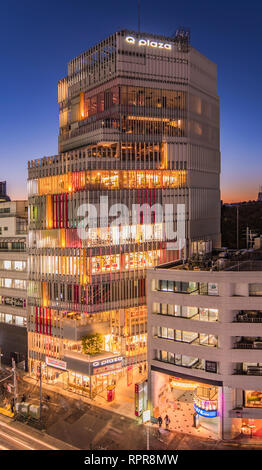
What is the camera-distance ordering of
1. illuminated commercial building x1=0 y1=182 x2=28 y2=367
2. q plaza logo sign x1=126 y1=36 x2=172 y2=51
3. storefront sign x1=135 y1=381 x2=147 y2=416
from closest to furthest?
1. storefront sign x1=135 y1=381 x2=147 y2=416
2. q plaza logo sign x1=126 y1=36 x2=172 y2=51
3. illuminated commercial building x1=0 y1=182 x2=28 y2=367

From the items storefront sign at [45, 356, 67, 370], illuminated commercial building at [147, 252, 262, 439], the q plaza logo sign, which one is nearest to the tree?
storefront sign at [45, 356, 67, 370]

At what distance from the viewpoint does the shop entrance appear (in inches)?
2063

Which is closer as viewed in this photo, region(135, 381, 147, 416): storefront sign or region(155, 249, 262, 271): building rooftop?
region(135, 381, 147, 416): storefront sign

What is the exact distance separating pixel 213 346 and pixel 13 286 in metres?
44.6

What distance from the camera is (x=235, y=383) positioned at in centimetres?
5212

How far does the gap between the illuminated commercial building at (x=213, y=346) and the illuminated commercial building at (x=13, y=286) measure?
31.7 metres

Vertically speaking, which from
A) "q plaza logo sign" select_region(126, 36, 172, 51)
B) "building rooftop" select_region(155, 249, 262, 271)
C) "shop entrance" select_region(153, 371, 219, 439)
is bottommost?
"shop entrance" select_region(153, 371, 219, 439)

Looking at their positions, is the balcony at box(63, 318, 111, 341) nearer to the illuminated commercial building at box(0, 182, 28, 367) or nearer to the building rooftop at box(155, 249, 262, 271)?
the illuminated commercial building at box(0, 182, 28, 367)

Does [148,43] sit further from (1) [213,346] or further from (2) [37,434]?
(2) [37,434]

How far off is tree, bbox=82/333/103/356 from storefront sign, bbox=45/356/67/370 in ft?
17.2

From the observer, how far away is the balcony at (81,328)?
6644cm

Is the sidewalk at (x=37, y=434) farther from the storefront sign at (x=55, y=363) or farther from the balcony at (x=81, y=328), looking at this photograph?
the balcony at (x=81, y=328)

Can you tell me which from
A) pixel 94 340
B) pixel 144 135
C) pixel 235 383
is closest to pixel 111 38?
pixel 144 135

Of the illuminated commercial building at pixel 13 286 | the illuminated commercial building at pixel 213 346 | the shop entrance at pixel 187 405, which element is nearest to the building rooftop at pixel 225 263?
the illuminated commercial building at pixel 213 346
